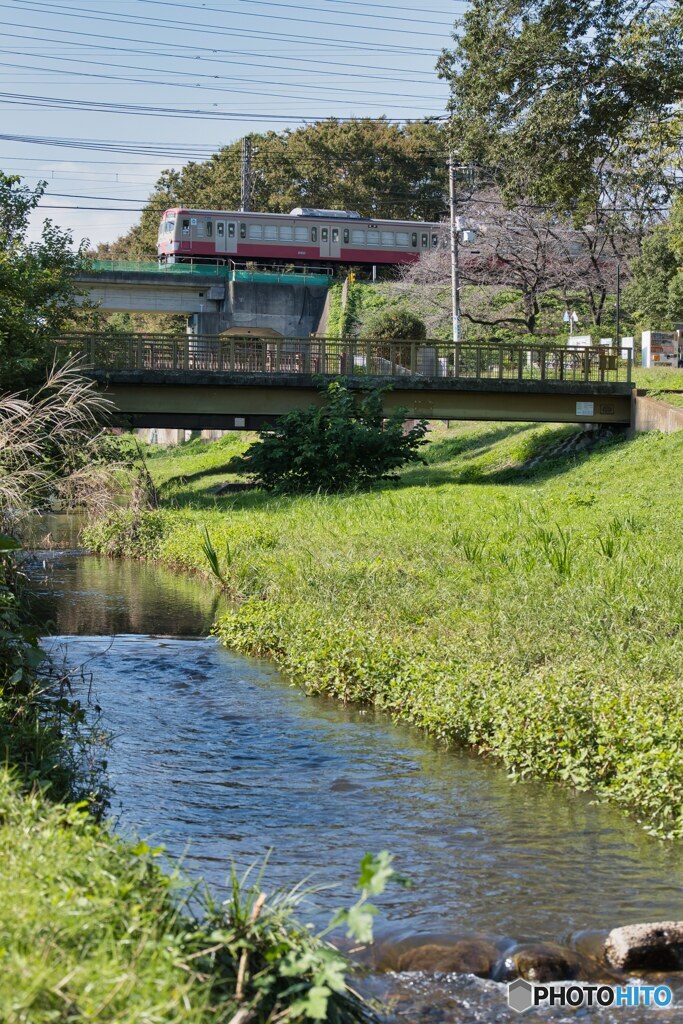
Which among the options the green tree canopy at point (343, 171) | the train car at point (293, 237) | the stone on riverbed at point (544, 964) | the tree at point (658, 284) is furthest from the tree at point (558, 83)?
the green tree canopy at point (343, 171)

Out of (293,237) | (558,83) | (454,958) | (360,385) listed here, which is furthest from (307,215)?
(454,958)

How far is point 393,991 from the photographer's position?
6.35 m

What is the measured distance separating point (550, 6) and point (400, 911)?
1910 centimetres

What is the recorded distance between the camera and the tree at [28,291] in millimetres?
26719

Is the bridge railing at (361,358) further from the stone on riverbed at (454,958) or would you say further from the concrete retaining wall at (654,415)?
the stone on riverbed at (454,958)

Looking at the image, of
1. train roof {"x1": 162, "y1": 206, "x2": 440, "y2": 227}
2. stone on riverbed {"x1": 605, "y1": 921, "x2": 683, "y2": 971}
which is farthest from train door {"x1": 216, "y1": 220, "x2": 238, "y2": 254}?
stone on riverbed {"x1": 605, "y1": 921, "x2": 683, "y2": 971}

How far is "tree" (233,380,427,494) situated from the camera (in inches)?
1150

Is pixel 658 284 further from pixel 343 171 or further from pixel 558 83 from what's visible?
pixel 343 171

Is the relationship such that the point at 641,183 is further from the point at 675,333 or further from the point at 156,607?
the point at 675,333

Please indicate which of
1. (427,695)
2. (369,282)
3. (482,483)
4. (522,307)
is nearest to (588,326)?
(522,307)

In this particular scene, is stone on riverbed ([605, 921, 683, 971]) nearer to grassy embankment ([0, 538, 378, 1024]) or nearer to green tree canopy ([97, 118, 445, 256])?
grassy embankment ([0, 538, 378, 1024])

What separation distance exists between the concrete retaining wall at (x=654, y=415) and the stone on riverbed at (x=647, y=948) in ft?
77.8

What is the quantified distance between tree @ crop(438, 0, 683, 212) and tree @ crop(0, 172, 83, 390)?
447 inches

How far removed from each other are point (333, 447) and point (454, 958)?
22.8 metres
